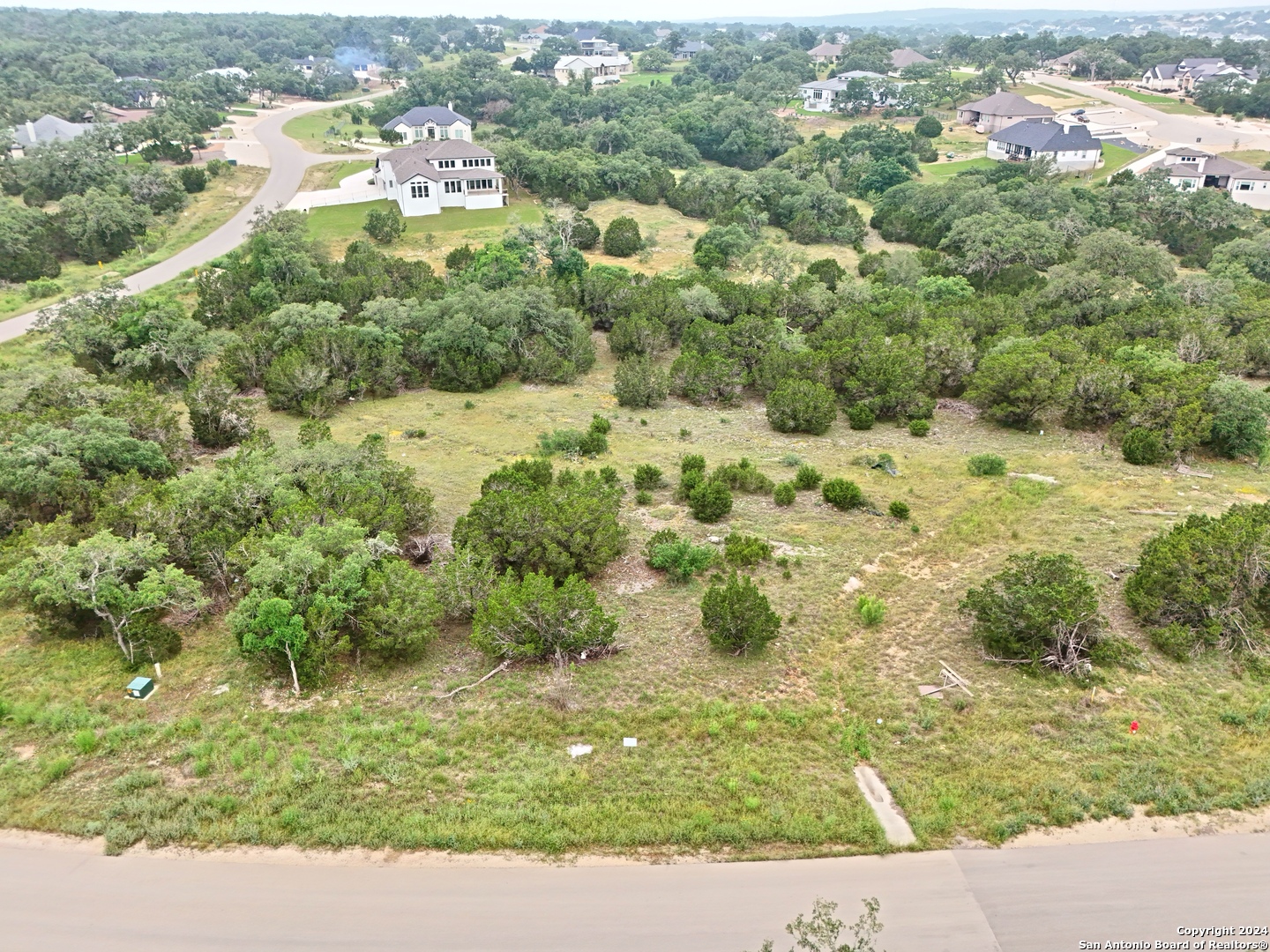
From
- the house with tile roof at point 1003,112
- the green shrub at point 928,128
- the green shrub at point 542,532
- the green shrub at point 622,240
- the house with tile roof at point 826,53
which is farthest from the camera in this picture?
the house with tile roof at point 826,53

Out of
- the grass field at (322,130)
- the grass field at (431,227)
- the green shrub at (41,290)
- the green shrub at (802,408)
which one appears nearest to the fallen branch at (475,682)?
the green shrub at (802,408)

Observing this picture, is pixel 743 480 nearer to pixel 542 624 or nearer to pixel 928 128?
pixel 542 624

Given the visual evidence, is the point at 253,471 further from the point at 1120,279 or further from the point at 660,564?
the point at 1120,279

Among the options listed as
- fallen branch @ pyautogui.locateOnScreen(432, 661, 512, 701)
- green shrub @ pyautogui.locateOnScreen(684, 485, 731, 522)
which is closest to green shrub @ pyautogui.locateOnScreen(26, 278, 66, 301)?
green shrub @ pyautogui.locateOnScreen(684, 485, 731, 522)

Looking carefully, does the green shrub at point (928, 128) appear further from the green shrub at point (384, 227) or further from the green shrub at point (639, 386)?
the green shrub at point (639, 386)

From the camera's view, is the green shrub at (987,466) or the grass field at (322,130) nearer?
the green shrub at (987,466)

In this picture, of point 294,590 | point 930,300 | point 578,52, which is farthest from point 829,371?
point 578,52

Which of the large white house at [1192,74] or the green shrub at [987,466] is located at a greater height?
the large white house at [1192,74]

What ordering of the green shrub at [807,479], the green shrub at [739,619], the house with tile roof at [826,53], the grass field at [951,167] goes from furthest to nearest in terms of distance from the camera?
the house with tile roof at [826,53] → the grass field at [951,167] → the green shrub at [807,479] → the green shrub at [739,619]
